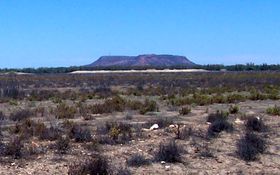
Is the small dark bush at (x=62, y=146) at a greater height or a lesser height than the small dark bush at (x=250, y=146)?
greater

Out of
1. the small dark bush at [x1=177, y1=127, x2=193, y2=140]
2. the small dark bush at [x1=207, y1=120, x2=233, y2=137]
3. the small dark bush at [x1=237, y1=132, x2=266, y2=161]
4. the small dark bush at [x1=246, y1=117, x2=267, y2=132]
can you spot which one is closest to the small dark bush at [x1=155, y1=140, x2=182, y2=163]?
the small dark bush at [x1=237, y1=132, x2=266, y2=161]

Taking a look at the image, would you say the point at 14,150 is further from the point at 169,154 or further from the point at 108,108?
the point at 108,108

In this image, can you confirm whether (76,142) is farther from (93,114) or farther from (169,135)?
(93,114)

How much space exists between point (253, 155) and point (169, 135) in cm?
342

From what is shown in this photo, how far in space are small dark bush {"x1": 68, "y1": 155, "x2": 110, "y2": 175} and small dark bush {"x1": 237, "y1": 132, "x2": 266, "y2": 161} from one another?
14.6 ft

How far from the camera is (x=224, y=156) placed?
1684 cm

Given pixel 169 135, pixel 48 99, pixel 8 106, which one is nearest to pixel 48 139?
pixel 169 135

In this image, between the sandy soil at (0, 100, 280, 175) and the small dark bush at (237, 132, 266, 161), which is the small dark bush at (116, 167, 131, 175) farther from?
the small dark bush at (237, 132, 266, 161)

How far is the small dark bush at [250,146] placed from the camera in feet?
54.9

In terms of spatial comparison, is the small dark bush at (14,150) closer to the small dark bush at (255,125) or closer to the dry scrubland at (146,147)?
the dry scrubland at (146,147)

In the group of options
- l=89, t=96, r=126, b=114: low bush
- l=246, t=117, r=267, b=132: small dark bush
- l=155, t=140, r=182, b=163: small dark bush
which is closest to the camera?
l=155, t=140, r=182, b=163: small dark bush

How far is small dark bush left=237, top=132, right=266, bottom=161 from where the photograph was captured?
16719 mm

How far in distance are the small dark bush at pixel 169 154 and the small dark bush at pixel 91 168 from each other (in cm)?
205

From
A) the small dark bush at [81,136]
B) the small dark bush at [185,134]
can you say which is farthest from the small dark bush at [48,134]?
the small dark bush at [185,134]
